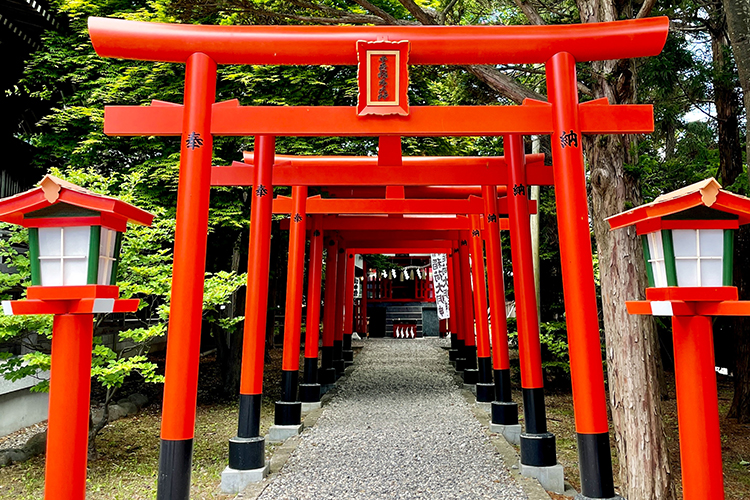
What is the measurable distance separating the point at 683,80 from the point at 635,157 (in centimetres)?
384

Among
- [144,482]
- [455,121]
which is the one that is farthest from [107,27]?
[144,482]

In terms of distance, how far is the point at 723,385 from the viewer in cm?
1256

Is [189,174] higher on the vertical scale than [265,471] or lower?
higher

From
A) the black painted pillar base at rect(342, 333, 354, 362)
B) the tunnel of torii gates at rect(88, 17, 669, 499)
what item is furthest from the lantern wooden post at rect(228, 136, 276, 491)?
the black painted pillar base at rect(342, 333, 354, 362)

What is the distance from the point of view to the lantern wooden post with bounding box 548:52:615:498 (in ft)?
12.9

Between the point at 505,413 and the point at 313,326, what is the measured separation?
3491 millimetres

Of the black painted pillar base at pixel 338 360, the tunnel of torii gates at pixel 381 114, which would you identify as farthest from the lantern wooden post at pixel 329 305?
the tunnel of torii gates at pixel 381 114

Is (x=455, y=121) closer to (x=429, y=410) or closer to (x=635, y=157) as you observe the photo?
Answer: (x=635, y=157)

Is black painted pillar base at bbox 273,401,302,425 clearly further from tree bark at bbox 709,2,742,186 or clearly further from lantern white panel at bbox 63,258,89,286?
tree bark at bbox 709,2,742,186

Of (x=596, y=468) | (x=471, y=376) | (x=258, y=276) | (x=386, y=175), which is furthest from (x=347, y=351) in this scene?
(x=596, y=468)

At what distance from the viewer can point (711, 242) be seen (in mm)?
3000

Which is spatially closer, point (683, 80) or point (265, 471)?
point (265, 471)

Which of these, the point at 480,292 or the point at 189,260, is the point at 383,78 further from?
the point at 480,292

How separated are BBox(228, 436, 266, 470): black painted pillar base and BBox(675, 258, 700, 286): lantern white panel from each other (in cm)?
444
